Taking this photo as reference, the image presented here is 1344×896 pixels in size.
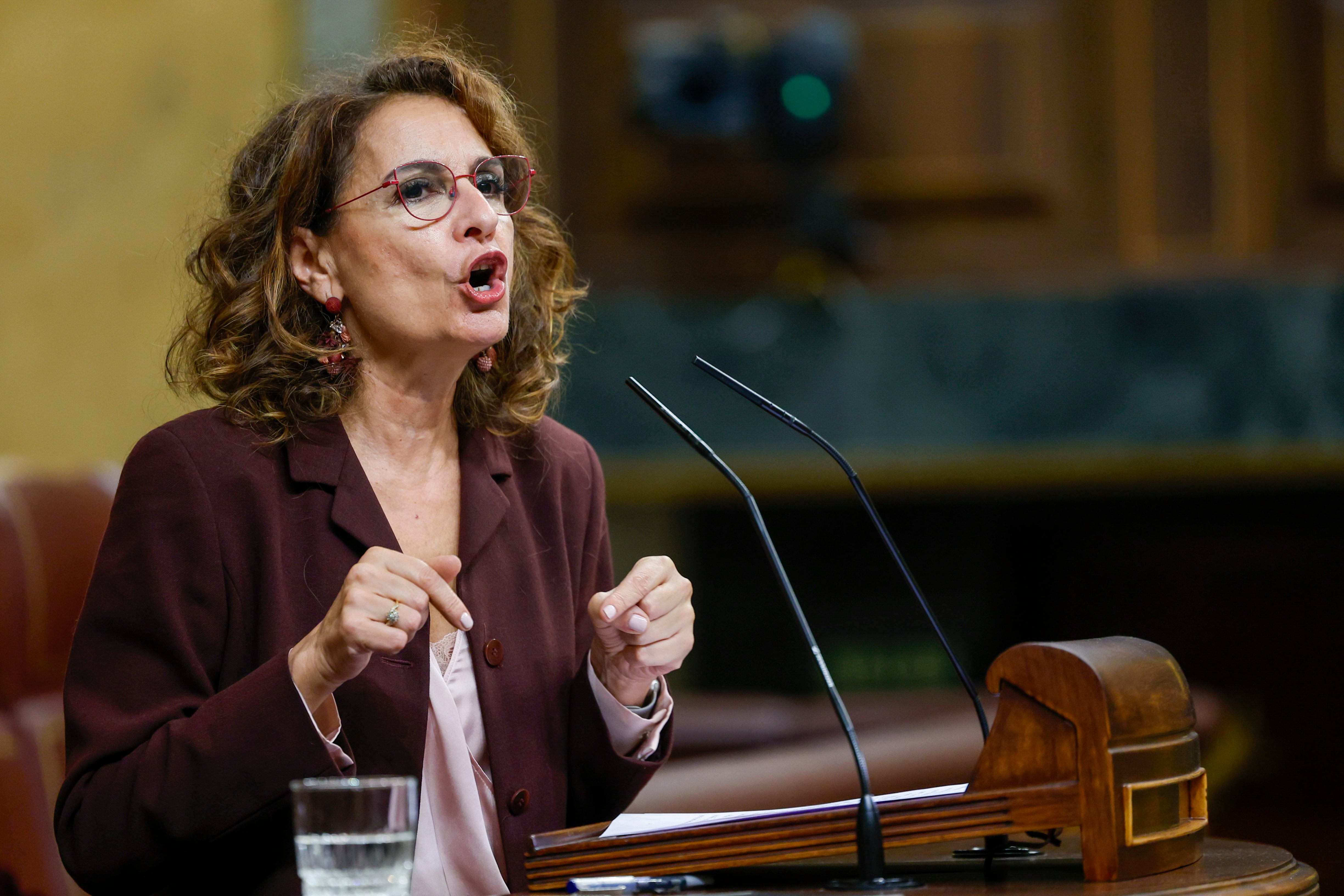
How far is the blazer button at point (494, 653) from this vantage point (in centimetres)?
148

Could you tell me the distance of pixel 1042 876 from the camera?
1135 mm

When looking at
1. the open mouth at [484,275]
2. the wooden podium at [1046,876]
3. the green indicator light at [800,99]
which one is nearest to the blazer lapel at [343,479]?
the open mouth at [484,275]

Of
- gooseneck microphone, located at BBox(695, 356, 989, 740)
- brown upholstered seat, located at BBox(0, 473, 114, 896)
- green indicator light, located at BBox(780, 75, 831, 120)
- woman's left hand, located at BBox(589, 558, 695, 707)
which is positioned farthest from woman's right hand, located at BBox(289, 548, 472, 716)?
green indicator light, located at BBox(780, 75, 831, 120)

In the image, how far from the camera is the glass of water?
967mm

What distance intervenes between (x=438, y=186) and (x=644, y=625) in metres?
0.52

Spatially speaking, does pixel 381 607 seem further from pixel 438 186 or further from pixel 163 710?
pixel 438 186

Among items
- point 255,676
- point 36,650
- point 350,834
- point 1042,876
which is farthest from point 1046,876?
point 36,650

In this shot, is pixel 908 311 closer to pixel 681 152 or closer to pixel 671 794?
pixel 681 152

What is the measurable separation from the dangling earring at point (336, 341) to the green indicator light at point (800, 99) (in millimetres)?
2357

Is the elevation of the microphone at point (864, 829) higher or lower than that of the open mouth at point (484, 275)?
lower

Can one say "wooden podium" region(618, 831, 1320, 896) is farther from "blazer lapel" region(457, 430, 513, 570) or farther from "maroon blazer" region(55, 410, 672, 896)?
"blazer lapel" region(457, 430, 513, 570)

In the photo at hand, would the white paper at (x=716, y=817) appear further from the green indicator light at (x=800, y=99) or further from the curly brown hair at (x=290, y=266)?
the green indicator light at (x=800, y=99)

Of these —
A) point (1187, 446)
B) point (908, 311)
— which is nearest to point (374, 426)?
point (908, 311)

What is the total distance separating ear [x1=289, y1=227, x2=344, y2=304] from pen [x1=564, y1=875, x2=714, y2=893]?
0.72 meters
